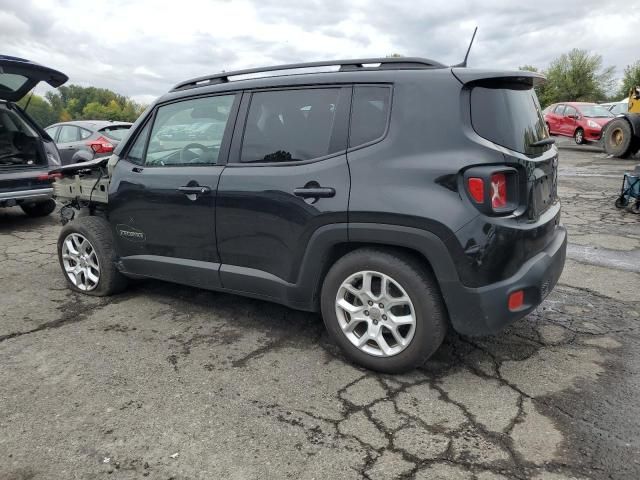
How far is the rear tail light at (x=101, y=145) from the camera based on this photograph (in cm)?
988

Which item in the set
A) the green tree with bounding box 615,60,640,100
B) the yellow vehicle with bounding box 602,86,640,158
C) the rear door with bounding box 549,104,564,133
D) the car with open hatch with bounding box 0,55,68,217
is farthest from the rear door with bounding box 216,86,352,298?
the green tree with bounding box 615,60,640,100

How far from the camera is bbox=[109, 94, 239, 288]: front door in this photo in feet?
11.4

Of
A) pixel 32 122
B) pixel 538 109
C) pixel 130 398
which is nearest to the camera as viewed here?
pixel 130 398

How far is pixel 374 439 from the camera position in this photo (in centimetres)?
237

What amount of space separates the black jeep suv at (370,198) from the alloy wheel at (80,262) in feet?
2.88

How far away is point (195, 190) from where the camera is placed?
11.3 ft

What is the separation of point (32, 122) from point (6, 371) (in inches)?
208

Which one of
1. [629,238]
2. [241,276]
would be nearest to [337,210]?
[241,276]

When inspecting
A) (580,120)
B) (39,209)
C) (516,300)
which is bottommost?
(39,209)

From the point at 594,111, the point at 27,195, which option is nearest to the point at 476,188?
the point at 27,195

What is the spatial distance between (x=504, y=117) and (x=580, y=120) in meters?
16.6

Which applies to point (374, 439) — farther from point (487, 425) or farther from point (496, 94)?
point (496, 94)

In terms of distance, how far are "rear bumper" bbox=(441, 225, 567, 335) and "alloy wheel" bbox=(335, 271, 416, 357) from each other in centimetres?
24

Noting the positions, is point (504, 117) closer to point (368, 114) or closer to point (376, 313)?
point (368, 114)
